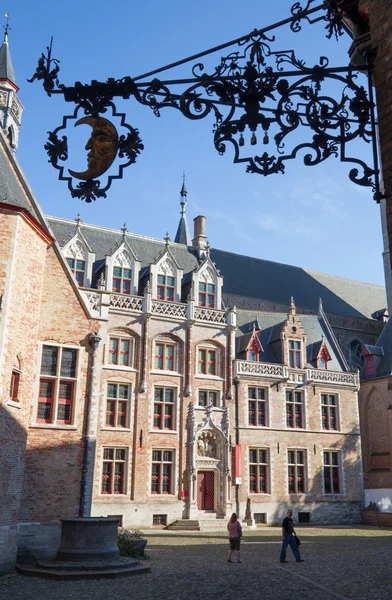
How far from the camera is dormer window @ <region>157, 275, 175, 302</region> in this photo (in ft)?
94.8

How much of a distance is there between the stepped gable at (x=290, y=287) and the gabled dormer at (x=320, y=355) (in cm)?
571

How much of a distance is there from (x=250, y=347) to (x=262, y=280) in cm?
986

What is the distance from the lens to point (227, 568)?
42.7 ft

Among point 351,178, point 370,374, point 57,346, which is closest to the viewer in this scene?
point 351,178

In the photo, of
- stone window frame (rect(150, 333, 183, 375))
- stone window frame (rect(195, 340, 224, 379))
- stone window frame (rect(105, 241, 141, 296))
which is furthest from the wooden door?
stone window frame (rect(105, 241, 141, 296))

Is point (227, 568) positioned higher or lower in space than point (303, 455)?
lower

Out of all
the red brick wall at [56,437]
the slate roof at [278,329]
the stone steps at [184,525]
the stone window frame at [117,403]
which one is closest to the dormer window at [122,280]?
the stone window frame at [117,403]

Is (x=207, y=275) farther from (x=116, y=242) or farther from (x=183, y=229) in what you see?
(x=183, y=229)

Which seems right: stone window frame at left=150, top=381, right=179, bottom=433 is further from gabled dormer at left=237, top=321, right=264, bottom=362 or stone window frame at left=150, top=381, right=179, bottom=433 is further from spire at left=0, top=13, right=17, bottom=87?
spire at left=0, top=13, right=17, bottom=87

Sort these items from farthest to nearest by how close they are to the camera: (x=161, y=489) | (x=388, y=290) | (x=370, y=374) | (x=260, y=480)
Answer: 1. (x=388, y=290)
2. (x=370, y=374)
3. (x=260, y=480)
4. (x=161, y=489)

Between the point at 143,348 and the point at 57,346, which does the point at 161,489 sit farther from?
the point at 57,346

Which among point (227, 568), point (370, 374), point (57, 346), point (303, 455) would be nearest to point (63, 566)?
point (227, 568)

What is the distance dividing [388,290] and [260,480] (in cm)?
2017

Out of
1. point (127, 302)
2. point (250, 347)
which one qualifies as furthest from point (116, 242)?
point (250, 347)
